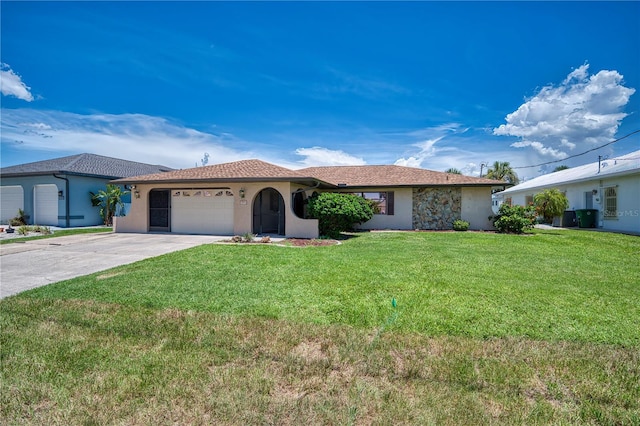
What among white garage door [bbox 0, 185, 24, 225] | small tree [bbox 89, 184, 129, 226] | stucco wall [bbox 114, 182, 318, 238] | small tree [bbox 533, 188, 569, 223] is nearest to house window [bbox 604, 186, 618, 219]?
small tree [bbox 533, 188, 569, 223]

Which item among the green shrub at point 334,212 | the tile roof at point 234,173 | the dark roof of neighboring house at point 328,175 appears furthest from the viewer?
the dark roof of neighboring house at point 328,175

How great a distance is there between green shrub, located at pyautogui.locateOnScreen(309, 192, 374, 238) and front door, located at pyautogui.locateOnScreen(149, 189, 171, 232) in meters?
7.49

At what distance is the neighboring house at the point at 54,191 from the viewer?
57.4 ft

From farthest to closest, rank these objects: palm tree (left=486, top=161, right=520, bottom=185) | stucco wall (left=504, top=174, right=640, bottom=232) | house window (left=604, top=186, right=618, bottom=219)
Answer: palm tree (left=486, top=161, right=520, bottom=185), house window (left=604, top=186, right=618, bottom=219), stucco wall (left=504, top=174, right=640, bottom=232)

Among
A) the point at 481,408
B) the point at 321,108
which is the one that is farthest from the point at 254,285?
the point at 321,108

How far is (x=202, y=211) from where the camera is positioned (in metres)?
14.7

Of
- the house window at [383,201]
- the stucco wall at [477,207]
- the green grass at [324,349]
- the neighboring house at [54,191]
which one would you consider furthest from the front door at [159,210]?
the stucco wall at [477,207]

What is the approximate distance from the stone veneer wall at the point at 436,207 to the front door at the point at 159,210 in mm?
13112

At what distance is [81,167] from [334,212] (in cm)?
1680

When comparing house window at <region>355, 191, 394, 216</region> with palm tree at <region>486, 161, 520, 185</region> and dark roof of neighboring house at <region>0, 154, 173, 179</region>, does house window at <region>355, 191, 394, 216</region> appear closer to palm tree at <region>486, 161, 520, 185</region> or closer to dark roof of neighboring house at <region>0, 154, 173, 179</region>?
dark roof of neighboring house at <region>0, 154, 173, 179</region>

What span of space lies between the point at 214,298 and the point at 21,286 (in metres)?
3.86

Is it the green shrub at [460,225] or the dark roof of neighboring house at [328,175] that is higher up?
the dark roof of neighboring house at [328,175]

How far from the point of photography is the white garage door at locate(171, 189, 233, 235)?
47.0 ft

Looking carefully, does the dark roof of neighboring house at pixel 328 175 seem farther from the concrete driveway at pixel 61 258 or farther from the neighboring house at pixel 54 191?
the neighboring house at pixel 54 191
